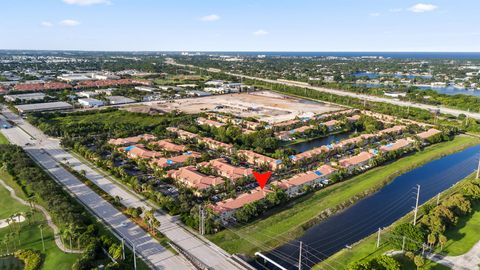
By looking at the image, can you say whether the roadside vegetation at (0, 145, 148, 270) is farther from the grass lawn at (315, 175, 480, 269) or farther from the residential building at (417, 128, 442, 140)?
the residential building at (417, 128, 442, 140)

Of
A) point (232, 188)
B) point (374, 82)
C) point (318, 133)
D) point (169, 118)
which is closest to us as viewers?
point (232, 188)

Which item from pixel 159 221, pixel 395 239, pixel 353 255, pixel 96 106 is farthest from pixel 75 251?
pixel 96 106

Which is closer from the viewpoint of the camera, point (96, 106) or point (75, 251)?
point (75, 251)

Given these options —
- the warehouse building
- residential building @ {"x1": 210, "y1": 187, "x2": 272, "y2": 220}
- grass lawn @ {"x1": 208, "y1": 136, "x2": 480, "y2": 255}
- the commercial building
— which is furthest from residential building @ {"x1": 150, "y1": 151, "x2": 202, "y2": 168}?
the commercial building

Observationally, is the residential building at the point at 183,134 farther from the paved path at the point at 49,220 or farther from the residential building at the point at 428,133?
the residential building at the point at 428,133

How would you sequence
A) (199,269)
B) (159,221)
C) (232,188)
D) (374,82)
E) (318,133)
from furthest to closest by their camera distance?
1. (374,82)
2. (318,133)
3. (232,188)
4. (159,221)
5. (199,269)

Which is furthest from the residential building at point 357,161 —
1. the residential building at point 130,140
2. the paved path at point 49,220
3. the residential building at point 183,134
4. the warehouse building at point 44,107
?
the warehouse building at point 44,107

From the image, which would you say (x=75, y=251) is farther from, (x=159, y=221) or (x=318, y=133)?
(x=318, y=133)
